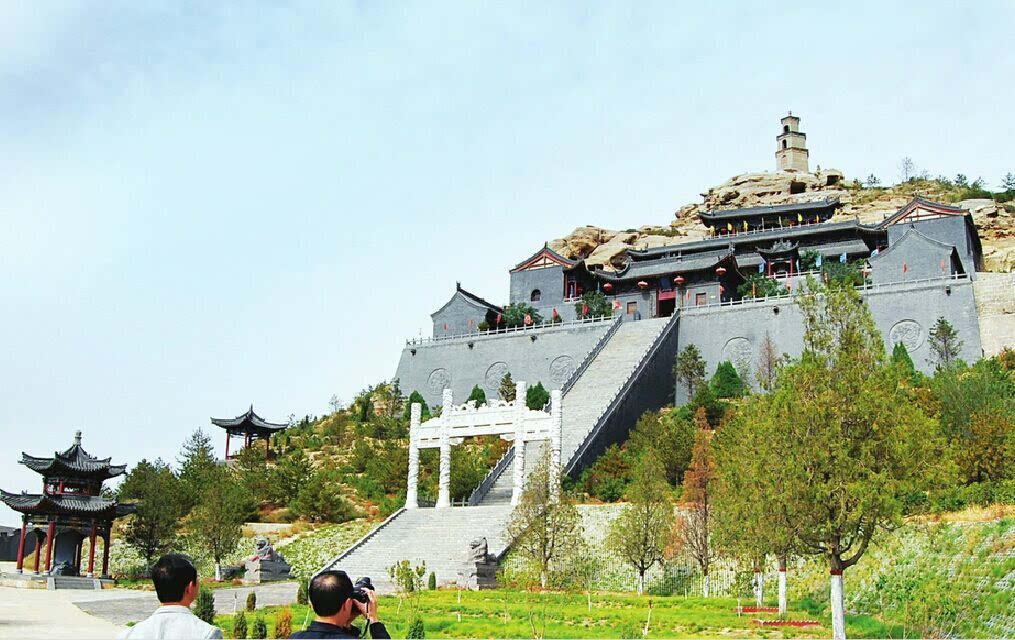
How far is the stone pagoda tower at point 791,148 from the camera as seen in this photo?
72.6 metres

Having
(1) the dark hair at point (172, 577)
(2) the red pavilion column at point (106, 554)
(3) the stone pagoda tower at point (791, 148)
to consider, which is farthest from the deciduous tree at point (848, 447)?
(3) the stone pagoda tower at point (791, 148)

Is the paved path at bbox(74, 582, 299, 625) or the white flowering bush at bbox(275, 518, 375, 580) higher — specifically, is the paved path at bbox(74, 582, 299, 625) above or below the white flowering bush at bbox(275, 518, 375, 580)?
below

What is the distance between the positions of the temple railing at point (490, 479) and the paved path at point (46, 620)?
39.8 feet

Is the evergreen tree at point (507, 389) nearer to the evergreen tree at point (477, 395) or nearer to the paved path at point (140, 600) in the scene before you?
the evergreen tree at point (477, 395)

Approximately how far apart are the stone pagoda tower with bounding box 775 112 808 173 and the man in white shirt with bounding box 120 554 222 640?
236 ft

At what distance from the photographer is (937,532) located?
16.6 metres

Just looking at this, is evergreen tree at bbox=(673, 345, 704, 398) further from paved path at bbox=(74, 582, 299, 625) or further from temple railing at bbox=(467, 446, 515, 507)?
paved path at bbox=(74, 582, 299, 625)

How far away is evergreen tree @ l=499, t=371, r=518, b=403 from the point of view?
42.9 meters

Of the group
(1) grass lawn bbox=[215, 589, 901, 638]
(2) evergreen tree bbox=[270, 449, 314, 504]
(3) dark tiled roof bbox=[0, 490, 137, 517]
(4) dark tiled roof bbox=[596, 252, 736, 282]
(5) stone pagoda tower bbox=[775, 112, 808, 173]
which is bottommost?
(1) grass lawn bbox=[215, 589, 901, 638]

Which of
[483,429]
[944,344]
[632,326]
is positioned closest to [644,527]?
[483,429]

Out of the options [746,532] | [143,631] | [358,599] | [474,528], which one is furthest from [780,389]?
[474,528]

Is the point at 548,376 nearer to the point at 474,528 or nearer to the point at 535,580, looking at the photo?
the point at 474,528

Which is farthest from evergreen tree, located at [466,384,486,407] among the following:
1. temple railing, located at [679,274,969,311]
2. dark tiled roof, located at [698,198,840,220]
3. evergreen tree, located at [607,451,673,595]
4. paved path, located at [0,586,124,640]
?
paved path, located at [0,586,124,640]

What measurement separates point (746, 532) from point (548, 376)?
28774 mm
